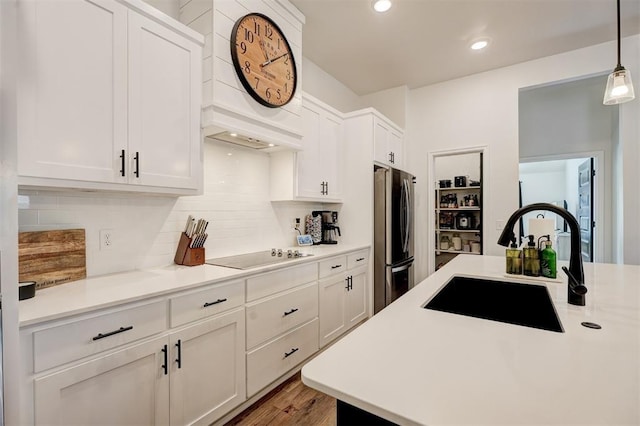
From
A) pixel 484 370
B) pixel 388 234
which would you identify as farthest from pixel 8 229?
pixel 388 234

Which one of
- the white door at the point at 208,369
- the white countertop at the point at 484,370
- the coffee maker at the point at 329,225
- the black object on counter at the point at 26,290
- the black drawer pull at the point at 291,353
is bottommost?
the black drawer pull at the point at 291,353

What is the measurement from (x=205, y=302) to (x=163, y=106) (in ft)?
3.71

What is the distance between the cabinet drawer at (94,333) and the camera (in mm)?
1100

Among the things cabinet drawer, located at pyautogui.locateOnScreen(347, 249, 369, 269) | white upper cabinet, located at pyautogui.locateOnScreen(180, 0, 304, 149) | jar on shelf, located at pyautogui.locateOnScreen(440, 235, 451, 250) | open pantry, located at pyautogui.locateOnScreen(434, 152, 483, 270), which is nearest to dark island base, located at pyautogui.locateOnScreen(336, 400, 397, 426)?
white upper cabinet, located at pyautogui.locateOnScreen(180, 0, 304, 149)

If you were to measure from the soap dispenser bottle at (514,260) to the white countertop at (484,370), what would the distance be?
54 cm

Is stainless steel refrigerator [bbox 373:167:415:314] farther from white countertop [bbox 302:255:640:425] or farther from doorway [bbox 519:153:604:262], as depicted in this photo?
white countertop [bbox 302:255:640:425]

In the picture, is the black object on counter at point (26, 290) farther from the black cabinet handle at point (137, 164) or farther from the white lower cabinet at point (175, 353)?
the black cabinet handle at point (137, 164)

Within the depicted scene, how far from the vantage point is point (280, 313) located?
2115 millimetres

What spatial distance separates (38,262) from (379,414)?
1.65m

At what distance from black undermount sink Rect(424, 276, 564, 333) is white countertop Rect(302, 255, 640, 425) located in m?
0.35

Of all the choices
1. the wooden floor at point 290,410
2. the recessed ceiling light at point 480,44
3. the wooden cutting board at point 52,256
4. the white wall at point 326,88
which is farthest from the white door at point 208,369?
the recessed ceiling light at point 480,44

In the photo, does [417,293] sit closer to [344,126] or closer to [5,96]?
[5,96]

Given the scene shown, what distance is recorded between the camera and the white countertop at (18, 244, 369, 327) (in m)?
1.14

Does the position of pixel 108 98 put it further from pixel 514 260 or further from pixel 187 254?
pixel 514 260
